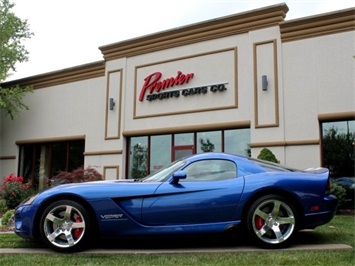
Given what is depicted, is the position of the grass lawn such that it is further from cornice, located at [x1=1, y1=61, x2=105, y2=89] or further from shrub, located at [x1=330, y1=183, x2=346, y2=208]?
cornice, located at [x1=1, y1=61, x2=105, y2=89]

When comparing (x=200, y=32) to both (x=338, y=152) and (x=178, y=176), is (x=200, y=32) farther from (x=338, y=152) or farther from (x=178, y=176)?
(x=178, y=176)

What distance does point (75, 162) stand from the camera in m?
15.9

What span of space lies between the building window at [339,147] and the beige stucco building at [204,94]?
189mm

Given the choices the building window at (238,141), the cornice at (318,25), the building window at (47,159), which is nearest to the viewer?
the cornice at (318,25)

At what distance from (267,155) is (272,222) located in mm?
5864

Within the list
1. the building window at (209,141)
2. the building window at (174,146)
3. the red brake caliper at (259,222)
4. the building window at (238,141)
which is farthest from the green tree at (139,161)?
the red brake caliper at (259,222)

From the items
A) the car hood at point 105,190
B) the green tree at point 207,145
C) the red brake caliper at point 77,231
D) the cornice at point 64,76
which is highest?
the cornice at point 64,76

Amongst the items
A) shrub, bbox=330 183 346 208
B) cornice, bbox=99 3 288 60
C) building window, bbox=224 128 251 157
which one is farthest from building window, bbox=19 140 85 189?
shrub, bbox=330 183 346 208

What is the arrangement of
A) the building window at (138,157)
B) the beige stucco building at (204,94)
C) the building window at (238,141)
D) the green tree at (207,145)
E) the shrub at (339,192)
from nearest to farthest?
the shrub at (339,192), the beige stucco building at (204,94), the building window at (238,141), the green tree at (207,145), the building window at (138,157)

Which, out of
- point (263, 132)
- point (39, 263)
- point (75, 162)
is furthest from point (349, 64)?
point (75, 162)

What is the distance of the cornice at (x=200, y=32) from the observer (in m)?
11.7

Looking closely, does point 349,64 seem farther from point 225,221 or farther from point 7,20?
point 7,20

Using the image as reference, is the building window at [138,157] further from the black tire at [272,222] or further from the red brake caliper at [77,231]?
the black tire at [272,222]

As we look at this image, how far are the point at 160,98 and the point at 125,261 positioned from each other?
9.70 m
